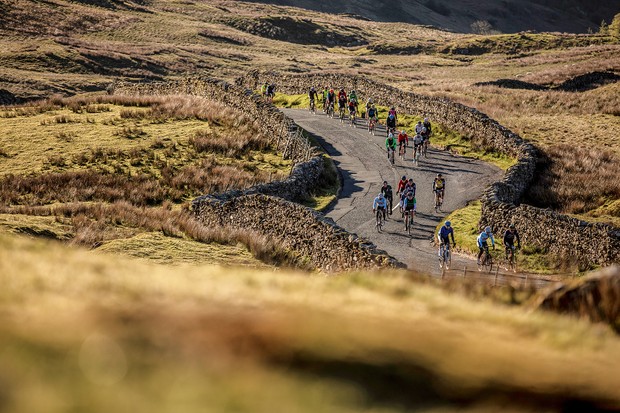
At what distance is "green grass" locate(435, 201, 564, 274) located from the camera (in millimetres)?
26938

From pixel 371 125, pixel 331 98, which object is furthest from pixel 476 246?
pixel 331 98

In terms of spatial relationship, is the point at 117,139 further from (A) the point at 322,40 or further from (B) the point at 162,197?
(A) the point at 322,40

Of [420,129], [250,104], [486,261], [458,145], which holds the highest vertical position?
[420,129]

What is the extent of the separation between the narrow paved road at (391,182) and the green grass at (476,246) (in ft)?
2.80

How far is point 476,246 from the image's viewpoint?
95.1ft

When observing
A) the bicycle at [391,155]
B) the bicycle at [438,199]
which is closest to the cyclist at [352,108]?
the bicycle at [391,155]

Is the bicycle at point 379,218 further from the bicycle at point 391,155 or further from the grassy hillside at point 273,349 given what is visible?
the grassy hillside at point 273,349

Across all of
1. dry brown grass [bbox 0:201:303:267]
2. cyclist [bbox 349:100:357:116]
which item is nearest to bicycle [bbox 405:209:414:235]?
dry brown grass [bbox 0:201:303:267]

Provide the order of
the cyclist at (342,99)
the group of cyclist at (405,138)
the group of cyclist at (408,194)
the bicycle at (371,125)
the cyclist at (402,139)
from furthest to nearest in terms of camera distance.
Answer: the cyclist at (342,99), the bicycle at (371,125), the cyclist at (402,139), the group of cyclist at (405,138), the group of cyclist at (408,194)

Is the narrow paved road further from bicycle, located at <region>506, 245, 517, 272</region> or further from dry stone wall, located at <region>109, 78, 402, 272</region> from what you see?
dry stone wall, located at <region>109, 78, 402, 272</region>

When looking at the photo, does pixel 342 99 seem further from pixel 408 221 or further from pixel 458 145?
pixel 408 221

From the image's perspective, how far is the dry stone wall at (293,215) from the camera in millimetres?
20891

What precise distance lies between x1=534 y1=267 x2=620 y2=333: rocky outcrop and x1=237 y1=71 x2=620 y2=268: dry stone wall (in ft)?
56.2

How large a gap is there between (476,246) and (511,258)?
2.55 m
